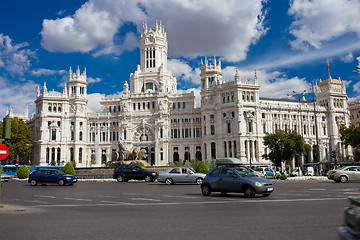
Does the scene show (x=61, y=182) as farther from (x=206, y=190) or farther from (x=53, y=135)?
(x=53, y=135)

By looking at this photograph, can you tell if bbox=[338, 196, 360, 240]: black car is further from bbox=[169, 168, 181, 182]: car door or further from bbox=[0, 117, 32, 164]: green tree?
bbox=[0, 117, 32, 164]: green tree

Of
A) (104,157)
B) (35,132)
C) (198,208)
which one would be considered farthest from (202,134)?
(198,208)

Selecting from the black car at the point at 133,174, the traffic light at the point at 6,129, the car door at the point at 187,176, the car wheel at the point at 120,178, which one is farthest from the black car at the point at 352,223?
the car wheel at the point at 120,178

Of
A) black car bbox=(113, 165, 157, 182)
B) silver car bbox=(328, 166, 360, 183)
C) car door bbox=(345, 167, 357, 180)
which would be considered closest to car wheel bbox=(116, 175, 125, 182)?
black car bbox=(113, 165, 157, 182)

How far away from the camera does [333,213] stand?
11742mm

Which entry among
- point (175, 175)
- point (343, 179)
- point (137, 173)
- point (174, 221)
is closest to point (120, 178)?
point (137, 173)

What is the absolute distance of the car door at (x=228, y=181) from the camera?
17.8 meters

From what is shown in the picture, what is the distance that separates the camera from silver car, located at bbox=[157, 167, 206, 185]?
29.8 m

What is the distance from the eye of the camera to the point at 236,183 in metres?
17.8

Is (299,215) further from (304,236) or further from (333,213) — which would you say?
(304,236)

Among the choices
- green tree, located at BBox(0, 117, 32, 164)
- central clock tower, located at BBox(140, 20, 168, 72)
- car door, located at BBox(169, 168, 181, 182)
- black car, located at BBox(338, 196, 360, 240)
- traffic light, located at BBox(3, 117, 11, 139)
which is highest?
central clock tower, located at BBox(140, 20, 168, 72)

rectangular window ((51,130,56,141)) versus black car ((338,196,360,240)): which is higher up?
rectangular window ((51,130,56,141))

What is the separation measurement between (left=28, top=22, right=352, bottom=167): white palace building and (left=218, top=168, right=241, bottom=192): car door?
5906 centimetres

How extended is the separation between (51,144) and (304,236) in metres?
84.7
